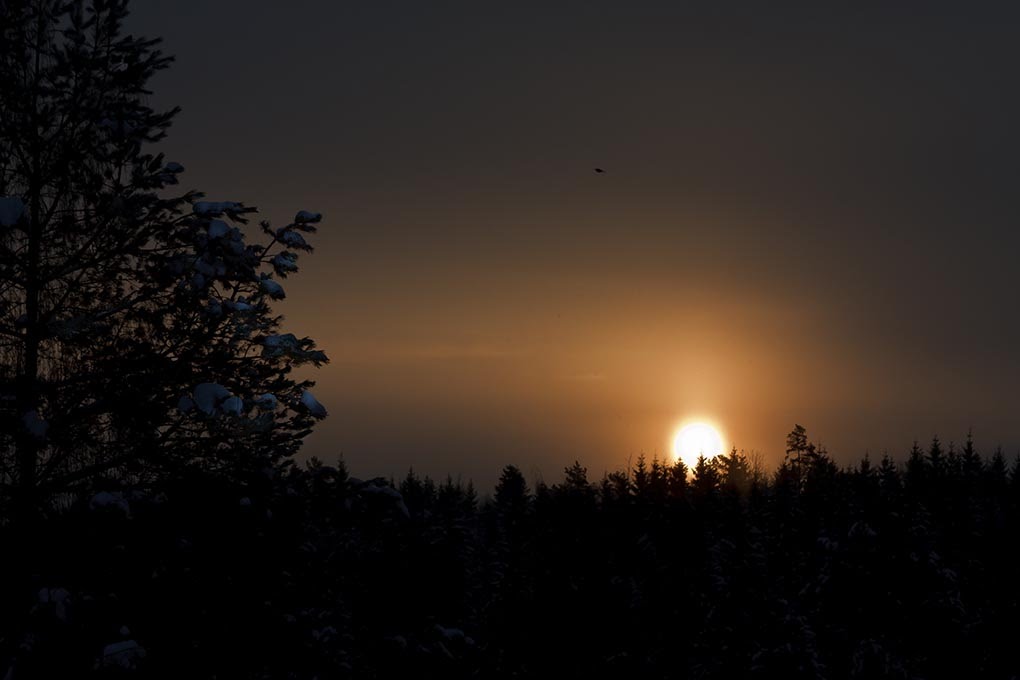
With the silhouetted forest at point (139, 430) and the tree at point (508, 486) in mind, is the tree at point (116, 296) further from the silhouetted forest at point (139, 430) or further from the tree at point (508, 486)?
the tree at point (508, 486)

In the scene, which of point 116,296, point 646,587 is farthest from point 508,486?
point 116,296

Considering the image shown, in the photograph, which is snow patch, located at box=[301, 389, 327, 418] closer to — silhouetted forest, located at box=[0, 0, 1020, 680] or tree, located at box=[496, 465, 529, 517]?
silhouetted forest, located at box=[0, 0, 1020, 680]

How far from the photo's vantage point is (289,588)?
478 inches

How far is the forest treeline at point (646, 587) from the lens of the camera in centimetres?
1088

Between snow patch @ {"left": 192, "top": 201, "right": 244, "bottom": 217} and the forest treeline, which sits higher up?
snow patch @ {"left": 192, "top": 201, "right": 244, "bottom": 217}

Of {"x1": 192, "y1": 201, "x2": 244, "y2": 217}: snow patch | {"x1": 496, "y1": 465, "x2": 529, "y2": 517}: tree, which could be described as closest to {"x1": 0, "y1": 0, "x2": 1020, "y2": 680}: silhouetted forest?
{"x1": 192, "y1": 201, "x2": 244, "y2": 217}: snow patch

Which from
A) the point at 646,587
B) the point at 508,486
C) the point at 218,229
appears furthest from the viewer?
the point at 508,486

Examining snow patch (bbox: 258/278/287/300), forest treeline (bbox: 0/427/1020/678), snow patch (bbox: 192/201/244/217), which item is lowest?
forest treeline (bbox: 0/427/1020/678)

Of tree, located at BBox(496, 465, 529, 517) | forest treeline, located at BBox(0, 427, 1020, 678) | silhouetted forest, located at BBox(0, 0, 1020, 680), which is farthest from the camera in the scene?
tree, located at BBox(496, 465, 529, 517)

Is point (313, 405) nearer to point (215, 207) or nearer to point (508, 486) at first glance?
point (215, 207)

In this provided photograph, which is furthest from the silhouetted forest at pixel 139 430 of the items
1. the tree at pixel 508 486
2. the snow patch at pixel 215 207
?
the tree at pixel 508 486

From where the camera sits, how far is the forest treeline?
1088 centimetres

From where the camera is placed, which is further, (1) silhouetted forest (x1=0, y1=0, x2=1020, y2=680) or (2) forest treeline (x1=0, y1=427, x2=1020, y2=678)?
(2) forest treeline (x1=0, y1=427, x2=1020, y2=678)

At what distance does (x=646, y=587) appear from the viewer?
44.6 metres
